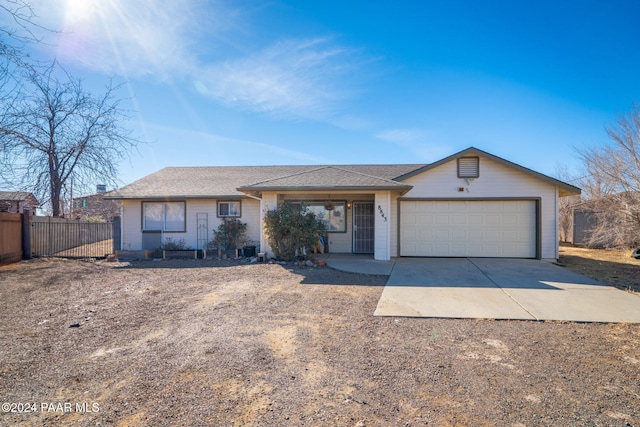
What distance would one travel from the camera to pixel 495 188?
39.0 feet

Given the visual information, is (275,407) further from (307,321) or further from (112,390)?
(307,321)

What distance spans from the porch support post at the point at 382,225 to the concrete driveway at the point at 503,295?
1330mm

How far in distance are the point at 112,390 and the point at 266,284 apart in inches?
189

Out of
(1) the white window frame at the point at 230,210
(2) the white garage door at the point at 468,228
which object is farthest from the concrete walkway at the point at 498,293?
(1) the white window frame at the point at 230,210

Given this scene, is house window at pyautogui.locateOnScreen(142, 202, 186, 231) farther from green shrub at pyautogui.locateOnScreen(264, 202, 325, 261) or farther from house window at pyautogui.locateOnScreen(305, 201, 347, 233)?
house window at pyautogui.locateOnScreen(305, 201, 347, 233)

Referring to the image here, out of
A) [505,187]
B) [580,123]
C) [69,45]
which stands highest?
[580,123]

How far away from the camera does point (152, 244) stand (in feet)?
44.9

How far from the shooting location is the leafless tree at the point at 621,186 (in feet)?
41.8

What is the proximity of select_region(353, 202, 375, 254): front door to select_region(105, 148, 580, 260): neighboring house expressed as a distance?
0.04 m

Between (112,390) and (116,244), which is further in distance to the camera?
(116,244)

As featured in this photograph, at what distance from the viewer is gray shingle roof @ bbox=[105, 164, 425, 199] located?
1126 cm

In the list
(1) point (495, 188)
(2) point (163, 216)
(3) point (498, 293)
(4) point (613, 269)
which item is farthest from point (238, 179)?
(4) point (613, 269)

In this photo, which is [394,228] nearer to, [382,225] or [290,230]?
[382,225]

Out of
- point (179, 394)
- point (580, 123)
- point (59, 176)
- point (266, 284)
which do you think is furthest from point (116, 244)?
point (580, 123)
